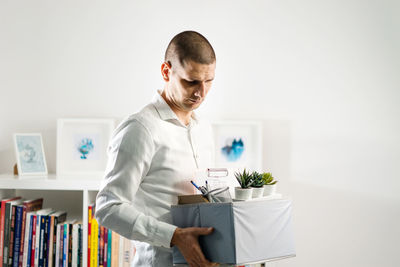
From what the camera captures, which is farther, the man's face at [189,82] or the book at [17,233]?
the book at [17,233]

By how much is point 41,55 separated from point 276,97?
49.6 inches

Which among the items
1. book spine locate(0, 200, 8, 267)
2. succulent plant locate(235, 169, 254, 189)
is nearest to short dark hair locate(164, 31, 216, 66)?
succulent plant locate(235, 169, 254, 189)

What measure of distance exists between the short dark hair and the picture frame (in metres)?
1.23

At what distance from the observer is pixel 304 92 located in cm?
217


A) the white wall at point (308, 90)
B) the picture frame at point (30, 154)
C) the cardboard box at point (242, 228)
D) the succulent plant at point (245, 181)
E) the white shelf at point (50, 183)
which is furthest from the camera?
the white wall at point (308, 90)

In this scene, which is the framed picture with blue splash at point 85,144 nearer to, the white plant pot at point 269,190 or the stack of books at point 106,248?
the stack of books at point 106,248

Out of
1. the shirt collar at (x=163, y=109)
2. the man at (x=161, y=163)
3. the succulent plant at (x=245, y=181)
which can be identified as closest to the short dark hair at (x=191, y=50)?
the man at (x=161, y=163)

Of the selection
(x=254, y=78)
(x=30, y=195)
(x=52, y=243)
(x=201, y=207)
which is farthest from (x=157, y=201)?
(x=30, y=195)

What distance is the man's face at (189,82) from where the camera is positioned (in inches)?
43.5

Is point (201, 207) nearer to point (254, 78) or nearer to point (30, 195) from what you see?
point (254, 78)

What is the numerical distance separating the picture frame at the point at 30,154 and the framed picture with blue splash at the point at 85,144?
11 cm

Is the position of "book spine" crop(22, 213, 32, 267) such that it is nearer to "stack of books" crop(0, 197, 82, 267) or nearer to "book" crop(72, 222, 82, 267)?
"stack of books" crop(0, 197, 82, 267)

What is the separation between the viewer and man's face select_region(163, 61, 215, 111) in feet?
3.62

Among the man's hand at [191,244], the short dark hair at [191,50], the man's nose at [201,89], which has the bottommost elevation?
the man's hand at [191,244]
